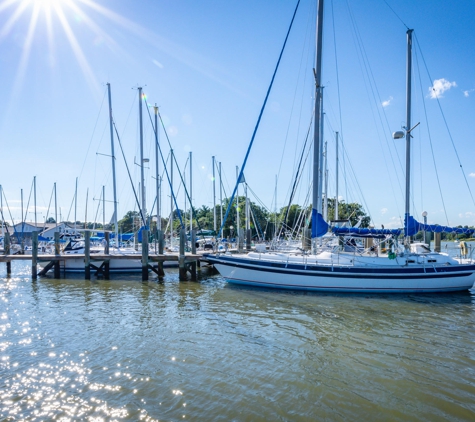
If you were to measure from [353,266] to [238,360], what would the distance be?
34.5ft

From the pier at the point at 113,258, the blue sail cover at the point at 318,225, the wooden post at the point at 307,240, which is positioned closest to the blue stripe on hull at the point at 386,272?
the blue sail cover at the point at 318,225

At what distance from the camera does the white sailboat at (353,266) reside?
1706 centimetres

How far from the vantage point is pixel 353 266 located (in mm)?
17281

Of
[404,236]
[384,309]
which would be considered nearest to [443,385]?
[384,309]

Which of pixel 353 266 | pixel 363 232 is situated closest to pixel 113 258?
pixel 353 266

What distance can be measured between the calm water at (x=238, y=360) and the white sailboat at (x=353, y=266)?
1774 millimetres

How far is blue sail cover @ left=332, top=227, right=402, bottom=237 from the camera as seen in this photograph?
1783 centimetres

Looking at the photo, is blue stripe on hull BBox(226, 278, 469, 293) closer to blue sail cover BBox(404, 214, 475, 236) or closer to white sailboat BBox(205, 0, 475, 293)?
white sailboat BBox(205, 0, 475, 293)

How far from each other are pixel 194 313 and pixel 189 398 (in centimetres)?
664

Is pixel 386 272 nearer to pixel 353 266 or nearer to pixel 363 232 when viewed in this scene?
pixel 353 266

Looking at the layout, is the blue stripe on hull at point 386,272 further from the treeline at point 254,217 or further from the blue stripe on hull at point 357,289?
the treeline at point 254,217

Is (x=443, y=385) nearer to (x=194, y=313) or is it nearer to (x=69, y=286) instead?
(x=194, y=313)

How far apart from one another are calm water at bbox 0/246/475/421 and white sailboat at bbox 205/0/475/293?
1774 mm

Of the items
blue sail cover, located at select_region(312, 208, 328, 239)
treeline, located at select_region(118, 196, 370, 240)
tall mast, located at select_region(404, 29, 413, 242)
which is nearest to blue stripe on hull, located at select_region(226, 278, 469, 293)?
tall mast, located at select_region(404, 29, 413, 242)
